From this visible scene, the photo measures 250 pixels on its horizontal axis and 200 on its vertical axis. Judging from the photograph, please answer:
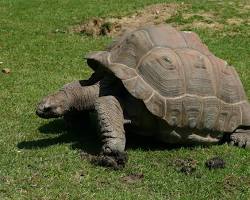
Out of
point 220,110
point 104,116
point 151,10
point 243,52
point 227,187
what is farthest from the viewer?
point 151,10

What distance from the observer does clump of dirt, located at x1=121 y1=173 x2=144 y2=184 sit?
612 cm

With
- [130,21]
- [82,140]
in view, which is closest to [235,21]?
[130,21]

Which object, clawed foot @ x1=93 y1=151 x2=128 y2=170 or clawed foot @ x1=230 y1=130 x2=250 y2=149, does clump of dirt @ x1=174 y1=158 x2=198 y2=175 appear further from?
clawed foot @ x1=230 y1=130 x2=250 y2=149

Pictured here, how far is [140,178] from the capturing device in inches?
244

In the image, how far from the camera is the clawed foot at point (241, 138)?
7.22 m

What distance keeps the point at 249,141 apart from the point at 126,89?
1.70 meters

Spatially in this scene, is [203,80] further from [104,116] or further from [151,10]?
[151,10]

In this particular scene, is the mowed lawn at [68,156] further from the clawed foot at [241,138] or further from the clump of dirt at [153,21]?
the clump of dirt at [153,21]

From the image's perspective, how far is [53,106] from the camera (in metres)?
6.93

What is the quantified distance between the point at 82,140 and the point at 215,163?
1.65 metres

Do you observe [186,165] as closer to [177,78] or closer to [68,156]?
[177,78]

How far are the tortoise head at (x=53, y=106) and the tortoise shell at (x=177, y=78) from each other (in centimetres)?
58

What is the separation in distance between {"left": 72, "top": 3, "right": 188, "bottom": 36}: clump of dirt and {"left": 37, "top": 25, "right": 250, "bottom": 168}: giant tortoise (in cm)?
643

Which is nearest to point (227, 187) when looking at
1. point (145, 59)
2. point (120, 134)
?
point (120, 134)
